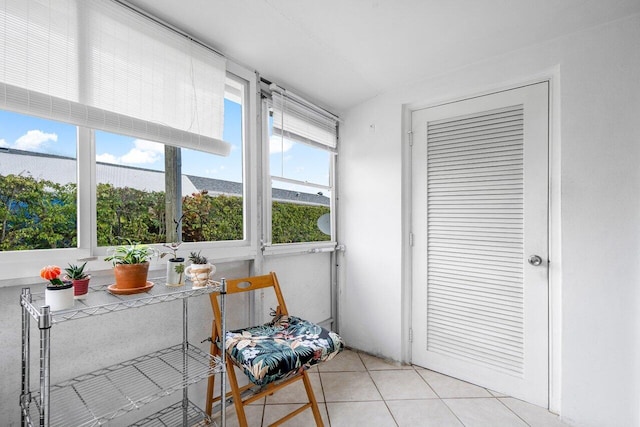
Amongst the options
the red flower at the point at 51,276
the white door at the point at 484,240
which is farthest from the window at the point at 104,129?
the white door at the point at 484,240

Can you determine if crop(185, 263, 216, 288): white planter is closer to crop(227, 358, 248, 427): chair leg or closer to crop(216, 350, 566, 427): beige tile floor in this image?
crop(227, 358, 248, 427): chair leg

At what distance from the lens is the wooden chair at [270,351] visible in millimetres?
1400

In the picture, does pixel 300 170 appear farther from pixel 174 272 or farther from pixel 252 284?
pixel 174 272

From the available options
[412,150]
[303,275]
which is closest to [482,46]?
[412,150]

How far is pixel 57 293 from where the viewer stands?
103 cm

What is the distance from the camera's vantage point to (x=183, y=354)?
1612mm

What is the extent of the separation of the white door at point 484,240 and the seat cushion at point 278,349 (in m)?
1.08

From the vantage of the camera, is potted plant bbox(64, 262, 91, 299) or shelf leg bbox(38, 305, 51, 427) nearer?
shelf leg bbox(38, 305, 51, 427)

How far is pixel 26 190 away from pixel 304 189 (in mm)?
1734

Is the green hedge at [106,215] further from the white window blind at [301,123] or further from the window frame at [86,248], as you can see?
the white window blind at [301,123]

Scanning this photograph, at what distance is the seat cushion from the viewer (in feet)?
4.53

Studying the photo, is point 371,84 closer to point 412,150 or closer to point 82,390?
point 412,150

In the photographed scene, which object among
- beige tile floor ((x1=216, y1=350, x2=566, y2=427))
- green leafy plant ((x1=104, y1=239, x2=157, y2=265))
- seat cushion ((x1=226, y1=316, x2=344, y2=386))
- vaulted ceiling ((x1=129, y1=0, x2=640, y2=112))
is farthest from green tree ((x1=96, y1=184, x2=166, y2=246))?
beige tile floor ((x1=216, y1=350, x2=566, y2=427))

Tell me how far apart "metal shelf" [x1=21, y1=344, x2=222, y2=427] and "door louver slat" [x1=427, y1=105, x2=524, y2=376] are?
1688mm
